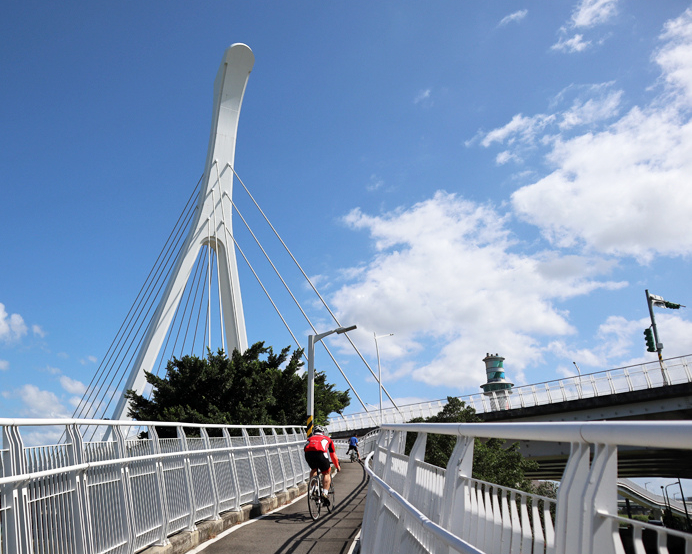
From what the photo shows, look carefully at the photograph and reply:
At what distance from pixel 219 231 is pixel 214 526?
2339 cm

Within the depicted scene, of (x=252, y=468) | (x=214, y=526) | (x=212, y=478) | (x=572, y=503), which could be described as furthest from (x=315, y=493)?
(x=572, y=503)

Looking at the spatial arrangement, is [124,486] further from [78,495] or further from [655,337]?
[655,337]

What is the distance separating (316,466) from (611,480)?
365 inches

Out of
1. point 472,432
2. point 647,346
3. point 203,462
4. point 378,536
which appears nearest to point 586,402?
point 647,346

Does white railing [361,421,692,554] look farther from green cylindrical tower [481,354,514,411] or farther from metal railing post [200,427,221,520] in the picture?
green cylindrical tower [481,354,514,411]

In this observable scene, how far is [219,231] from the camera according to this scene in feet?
102

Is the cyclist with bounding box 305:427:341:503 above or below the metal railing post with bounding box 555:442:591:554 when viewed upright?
below

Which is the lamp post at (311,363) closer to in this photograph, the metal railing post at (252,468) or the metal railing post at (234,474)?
the metal railing post at (252,468)

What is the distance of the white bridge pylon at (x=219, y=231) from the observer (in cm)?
2698

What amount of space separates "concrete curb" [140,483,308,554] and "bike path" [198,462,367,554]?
20 cm

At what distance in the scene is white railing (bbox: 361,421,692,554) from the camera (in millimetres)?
1762

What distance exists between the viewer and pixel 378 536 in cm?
522

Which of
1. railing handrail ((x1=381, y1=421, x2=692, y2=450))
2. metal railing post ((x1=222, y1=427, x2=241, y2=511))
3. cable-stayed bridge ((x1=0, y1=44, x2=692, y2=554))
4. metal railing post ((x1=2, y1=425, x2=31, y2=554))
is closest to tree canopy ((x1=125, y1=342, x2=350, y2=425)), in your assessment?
cable-stayed bridge ((x1=0, y1=44, x2=692, y2=554))

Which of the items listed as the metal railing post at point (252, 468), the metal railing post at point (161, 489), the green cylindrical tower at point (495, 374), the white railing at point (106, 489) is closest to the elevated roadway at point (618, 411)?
the metal railing post at point (252, 468)
